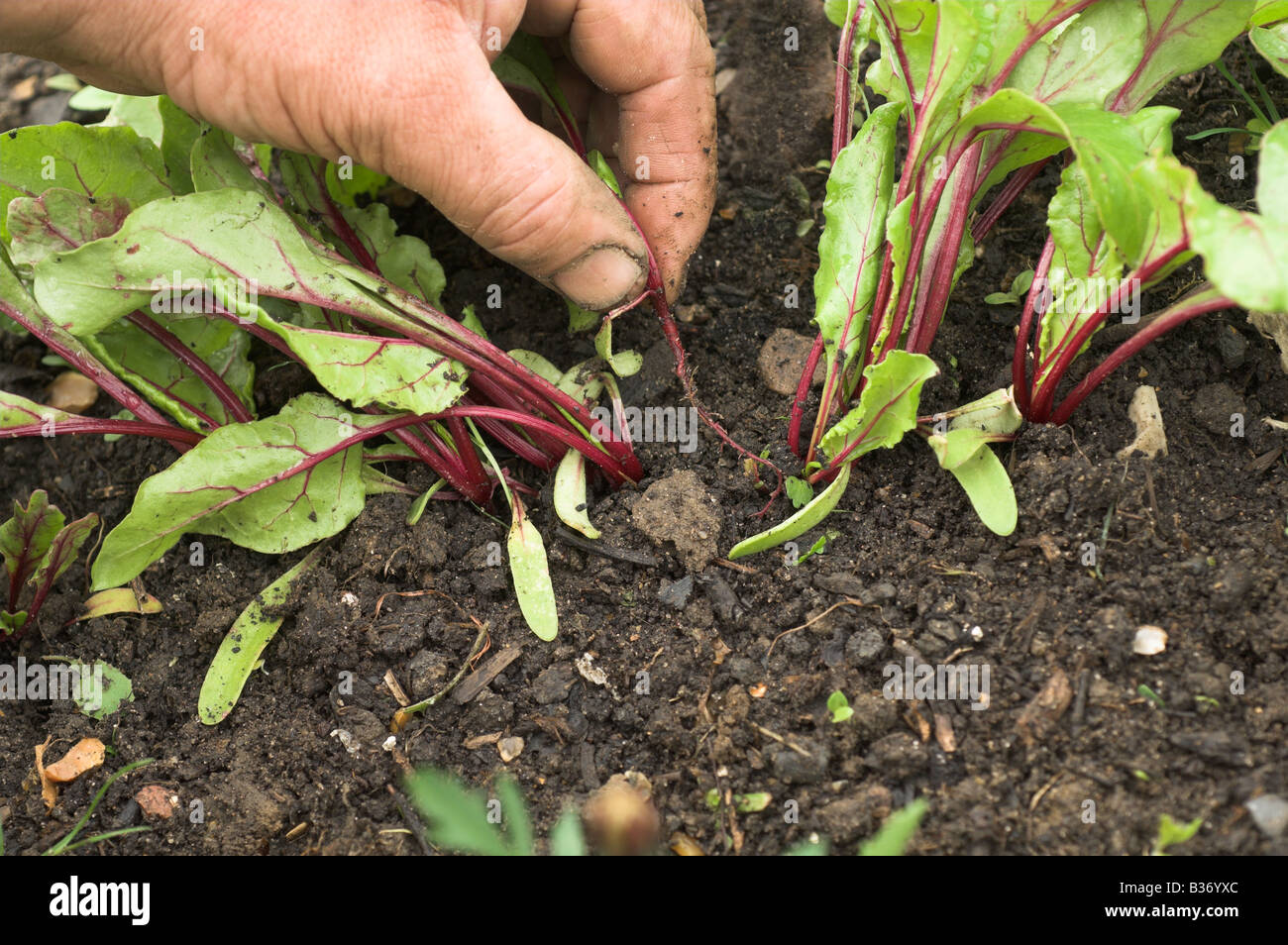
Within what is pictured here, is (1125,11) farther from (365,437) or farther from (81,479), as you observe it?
(81,479)

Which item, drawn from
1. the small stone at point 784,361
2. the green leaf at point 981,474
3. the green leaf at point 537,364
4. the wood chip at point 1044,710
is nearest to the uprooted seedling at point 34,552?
the green leaf at point 537,364

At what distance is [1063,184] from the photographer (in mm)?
1586

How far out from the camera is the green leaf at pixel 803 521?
1696 mm

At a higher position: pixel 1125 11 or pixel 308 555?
pixel 1125 11

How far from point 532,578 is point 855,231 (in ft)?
2.84

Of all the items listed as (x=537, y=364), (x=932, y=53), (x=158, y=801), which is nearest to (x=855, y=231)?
(x=932, y=53)

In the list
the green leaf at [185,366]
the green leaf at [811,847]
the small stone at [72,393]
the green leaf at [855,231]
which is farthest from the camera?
the small stone at [72,393]

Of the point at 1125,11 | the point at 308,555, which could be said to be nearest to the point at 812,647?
the point at 308,555

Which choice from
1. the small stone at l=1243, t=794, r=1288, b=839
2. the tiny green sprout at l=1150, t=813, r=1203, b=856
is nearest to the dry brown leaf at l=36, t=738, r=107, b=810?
the tiny green sprout at l=1150, t=813, r=1203, b=856

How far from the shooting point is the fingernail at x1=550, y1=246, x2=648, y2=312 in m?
1.85

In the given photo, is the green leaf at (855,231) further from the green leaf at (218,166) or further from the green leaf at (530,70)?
the green leaf at (218,166)

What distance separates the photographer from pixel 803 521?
67.3 inches
